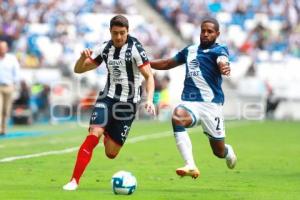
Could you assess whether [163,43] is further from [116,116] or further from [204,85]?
[116,116]

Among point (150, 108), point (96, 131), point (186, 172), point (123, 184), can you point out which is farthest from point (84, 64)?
point (123, 184)

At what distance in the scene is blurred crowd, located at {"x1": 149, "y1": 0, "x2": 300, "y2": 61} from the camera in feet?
135

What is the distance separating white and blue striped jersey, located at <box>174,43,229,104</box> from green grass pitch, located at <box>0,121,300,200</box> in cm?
122

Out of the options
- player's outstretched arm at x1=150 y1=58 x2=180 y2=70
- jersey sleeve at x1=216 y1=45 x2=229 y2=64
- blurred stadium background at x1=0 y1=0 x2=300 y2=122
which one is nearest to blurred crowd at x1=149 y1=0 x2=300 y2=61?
blurred stadium background at x1=0 y1=0 x2=300 y2=122

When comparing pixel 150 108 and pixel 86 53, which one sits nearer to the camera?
pixel 150 108

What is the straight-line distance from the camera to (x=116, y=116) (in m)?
12.8

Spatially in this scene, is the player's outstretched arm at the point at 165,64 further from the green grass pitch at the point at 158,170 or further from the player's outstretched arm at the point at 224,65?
the green grass pitch at the point at 158,170

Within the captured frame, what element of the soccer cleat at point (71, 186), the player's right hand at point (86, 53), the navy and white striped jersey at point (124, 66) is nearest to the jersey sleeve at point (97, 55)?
the navy and white striped jersey at point (124, 66)

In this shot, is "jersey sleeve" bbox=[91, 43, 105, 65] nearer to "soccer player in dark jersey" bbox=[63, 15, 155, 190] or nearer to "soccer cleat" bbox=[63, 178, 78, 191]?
"soccer player in dark jersey" bbox=[63, 15, 155, 190]

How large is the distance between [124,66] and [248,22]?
100 ft

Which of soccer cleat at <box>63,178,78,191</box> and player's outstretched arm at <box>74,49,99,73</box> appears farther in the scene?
player's outstretched arm at <box>74,49,99,73</box>

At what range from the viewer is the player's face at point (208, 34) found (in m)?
13.0

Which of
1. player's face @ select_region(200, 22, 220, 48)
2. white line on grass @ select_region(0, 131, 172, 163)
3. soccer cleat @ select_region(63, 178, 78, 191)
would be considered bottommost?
white line on grass @ select_region(0, 131, 172, 163)

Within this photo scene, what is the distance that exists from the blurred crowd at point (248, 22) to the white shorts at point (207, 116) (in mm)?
27263
